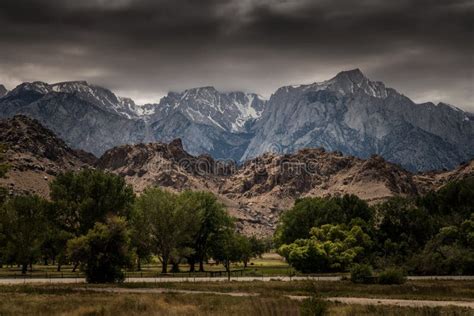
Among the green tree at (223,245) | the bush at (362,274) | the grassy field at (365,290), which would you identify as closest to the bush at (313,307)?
the grassy field at (365,290)

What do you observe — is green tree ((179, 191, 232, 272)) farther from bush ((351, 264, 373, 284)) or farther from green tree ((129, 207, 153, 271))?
bush ((351, 264, 373, 284))

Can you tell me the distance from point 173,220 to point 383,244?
42.4 metres

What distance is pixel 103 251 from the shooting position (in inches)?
2537

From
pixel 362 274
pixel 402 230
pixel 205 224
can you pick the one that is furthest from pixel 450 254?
pixel 205 224

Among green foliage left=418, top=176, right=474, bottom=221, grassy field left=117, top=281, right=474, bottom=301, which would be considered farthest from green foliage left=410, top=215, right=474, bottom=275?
grassy field left=117, top=281, right=474, bottom=301

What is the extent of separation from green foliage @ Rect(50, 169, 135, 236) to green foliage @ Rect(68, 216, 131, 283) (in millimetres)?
23553

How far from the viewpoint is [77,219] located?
297 ft

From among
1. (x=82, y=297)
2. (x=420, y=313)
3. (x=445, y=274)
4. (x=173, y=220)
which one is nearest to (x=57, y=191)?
(x=173, y=220)

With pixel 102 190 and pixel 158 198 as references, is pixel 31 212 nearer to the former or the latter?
pixel 102 190

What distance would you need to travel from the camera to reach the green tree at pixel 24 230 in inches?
3654

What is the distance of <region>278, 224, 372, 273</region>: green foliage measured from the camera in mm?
89312

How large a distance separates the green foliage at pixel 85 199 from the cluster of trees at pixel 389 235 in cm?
3184

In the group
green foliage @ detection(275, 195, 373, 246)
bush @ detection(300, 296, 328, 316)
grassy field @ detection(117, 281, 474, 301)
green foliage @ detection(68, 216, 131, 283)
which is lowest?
grassy field @ detection(117, 281, 474, 301)

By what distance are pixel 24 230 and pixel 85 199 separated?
17.4 metres
